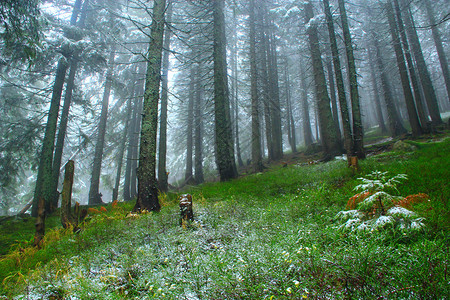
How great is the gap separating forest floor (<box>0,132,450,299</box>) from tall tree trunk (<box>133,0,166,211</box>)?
2.97 feet

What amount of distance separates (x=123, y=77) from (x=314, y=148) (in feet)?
56.2

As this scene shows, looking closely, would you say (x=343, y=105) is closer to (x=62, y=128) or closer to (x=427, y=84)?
(x=427, y=84)

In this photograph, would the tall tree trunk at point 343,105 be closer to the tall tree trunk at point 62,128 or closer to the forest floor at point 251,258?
the forest floor at point 251,258

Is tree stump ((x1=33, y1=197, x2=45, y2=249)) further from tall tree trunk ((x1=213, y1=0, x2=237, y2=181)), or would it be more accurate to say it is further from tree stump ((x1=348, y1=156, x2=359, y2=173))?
tree stump ((x1=348, y1=156, x2=359, y2=173))

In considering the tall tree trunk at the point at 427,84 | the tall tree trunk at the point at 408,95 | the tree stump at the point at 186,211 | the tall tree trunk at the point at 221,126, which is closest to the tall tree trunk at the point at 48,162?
the tall tree trunk at the point at 221,126

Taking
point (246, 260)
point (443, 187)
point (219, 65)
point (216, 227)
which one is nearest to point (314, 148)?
point (219, 65)

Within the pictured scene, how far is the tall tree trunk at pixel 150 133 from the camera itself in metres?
6.13

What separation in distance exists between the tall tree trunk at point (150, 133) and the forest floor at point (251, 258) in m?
0.91

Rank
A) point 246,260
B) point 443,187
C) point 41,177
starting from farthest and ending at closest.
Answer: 1. point 41,177
2. point 443,187
3. point 246,260

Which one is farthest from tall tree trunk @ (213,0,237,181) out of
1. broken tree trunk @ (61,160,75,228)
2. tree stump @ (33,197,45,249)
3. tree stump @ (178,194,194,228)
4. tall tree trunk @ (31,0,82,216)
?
tall tree trunk @ (31,0,82,216)

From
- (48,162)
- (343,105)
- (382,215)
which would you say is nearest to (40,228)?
(382,215)

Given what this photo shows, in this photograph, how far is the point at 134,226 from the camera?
4582 millimetres

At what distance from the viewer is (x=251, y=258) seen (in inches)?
96.4

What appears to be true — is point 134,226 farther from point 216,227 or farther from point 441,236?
point 441,236
